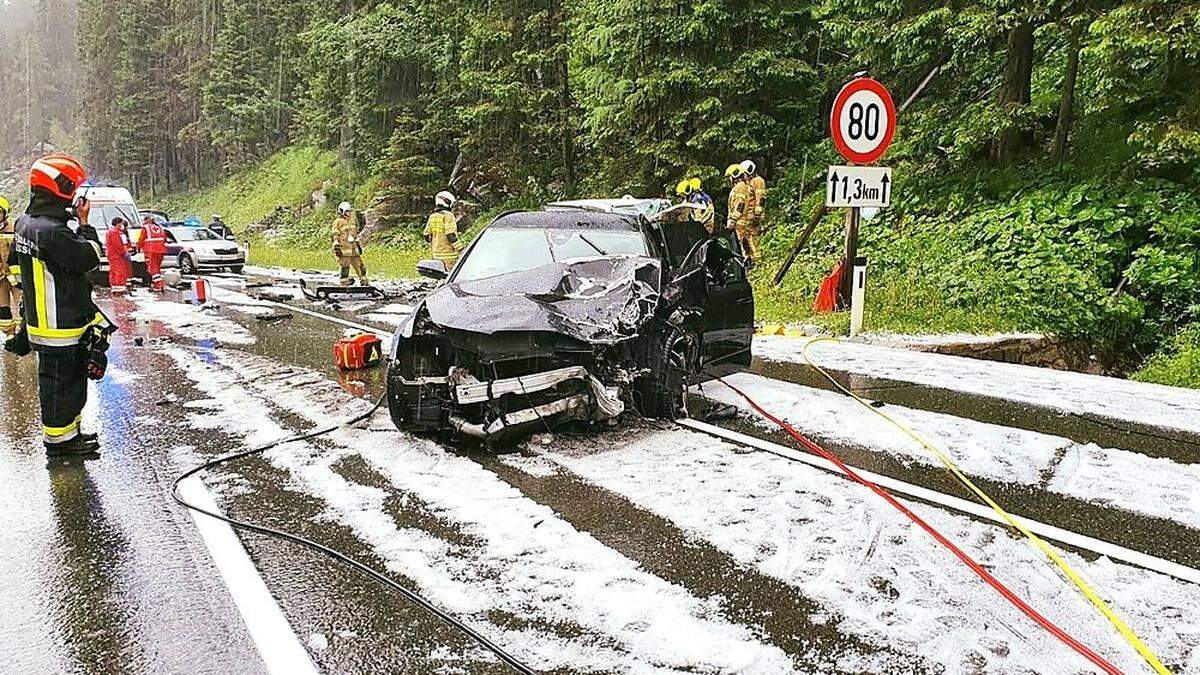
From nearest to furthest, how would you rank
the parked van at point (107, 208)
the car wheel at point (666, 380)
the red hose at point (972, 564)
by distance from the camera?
the red hose at point (972, 564), the car wheel at point (666, 380), the parked van at point (107, 208)

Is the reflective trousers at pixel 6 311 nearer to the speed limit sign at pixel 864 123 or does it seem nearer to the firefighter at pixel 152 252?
the firefighter at pixel 152 252

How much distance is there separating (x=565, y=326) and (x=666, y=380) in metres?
1.19

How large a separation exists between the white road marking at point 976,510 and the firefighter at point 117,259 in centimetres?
1586

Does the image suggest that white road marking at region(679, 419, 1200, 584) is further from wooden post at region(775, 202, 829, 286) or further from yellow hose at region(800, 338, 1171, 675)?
wooden post at region(775, 202, 829, 286)

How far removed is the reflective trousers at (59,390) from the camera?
5.71 m

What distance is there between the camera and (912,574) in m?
A: 3.73

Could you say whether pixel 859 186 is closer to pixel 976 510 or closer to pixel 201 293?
pixel 976 510

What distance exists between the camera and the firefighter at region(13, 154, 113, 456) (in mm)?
5695

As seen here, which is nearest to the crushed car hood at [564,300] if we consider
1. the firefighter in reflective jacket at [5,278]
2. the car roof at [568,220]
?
the car roof at [568,220]

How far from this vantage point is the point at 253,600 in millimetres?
3572

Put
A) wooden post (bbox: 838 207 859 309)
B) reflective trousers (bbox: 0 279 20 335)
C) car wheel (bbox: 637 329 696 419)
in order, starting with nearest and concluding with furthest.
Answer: car wheel (bbox: 637 329 696 419) < wooden post (bbox: 838 207 859 309) < reflective trousers (bbox: 0 279 20 335)

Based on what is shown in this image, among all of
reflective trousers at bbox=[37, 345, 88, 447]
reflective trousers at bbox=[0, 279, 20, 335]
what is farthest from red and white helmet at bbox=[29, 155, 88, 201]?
reflective trousers at bbox=[0, 279, 20, 335]

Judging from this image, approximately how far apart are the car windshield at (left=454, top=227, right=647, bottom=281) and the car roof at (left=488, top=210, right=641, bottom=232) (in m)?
0.07

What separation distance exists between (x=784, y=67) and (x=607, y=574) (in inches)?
552
